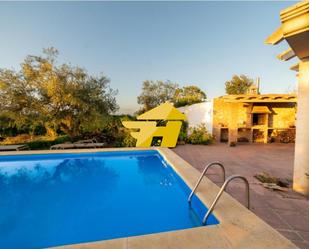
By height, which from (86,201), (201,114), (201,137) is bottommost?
(86,201)

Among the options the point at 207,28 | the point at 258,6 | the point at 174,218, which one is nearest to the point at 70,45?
the point at 207,28

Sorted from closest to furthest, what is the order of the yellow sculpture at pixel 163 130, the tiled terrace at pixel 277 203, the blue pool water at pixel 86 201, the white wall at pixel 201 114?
the tiled terrace at pixel 277 203
the blue pool water at pixel 86 201
the yellow sculpture at pixel 163 130
the white wall at pixel 201 114

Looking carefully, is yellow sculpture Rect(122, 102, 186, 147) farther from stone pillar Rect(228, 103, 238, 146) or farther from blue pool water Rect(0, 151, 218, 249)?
stone pillar Rect(228, 103, 238, 146)

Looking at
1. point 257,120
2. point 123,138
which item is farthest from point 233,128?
point 123,138

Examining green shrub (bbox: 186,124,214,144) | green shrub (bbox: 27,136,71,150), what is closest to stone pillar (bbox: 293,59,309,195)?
green shrub (bbox: 186,124,214,144)

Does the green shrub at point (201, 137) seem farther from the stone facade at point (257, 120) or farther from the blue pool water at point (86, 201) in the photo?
the blue pool water at point (86, 201)

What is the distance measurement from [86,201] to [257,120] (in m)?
12.9

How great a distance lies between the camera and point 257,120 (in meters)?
12.8

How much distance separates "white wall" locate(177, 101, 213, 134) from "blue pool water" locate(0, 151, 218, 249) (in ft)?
21.0

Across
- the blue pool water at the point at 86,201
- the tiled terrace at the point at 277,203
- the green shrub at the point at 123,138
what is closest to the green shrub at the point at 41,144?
the blue pool water at the point at 86,201

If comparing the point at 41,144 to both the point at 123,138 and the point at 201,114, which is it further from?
the point at 201,114

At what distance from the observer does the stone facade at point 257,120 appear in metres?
11.9

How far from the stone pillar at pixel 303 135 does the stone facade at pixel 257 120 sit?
7.36 m

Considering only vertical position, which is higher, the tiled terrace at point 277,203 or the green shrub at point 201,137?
the green shrub at point 201,137
